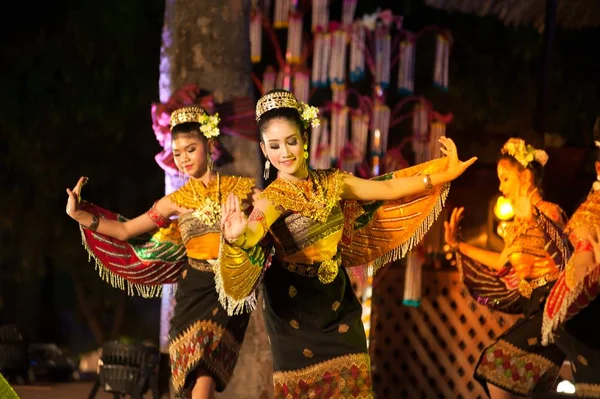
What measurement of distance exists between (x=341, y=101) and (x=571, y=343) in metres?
2.92

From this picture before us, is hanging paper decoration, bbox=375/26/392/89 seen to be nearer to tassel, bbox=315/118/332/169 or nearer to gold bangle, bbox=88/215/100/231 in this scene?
tassel, bbox=315/118/332/169

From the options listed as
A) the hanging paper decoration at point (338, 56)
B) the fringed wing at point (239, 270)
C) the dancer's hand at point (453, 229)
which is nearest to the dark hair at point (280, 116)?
the fringed wing at point (239, 270)

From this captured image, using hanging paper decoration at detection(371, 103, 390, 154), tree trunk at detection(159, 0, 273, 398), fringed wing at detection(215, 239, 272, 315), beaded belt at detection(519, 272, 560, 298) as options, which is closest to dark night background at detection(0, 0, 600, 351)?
hanging paper decoration at detection(371, 103, 390, 154)

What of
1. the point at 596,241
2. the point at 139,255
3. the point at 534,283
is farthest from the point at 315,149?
the point at 596,241

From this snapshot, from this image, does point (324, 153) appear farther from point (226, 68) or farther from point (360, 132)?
point (226, 68)

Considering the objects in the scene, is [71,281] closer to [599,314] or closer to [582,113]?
[582,113]

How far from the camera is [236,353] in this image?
5227 mm

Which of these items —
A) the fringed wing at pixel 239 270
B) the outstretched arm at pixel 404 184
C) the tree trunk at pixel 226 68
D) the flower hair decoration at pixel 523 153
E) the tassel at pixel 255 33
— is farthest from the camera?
the tassel at pixel 255 33

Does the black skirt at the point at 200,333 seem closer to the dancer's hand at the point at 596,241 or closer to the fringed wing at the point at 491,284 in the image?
the fringed wing at the point at 491,284

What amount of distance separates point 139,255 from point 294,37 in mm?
2319

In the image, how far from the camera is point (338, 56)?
701 centimetres

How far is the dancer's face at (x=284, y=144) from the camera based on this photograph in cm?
415

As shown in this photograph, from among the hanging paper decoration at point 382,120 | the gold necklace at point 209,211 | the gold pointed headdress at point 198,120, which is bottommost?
the gold necklace at point 209,211

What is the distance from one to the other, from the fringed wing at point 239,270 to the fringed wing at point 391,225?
54cm
